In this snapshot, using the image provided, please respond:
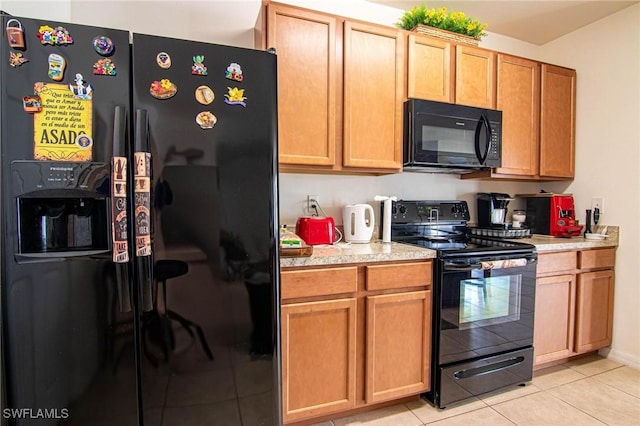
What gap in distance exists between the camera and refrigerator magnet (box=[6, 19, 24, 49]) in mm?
991

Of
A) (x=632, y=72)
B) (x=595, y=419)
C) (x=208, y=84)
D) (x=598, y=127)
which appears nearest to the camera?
(x=208, y=84)

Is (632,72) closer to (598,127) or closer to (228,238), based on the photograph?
(598,127)

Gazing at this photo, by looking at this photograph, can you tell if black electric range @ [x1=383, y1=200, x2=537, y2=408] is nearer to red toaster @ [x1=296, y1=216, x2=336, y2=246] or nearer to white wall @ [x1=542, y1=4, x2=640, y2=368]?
red toaster @ [x1=296, y1=216, x2=336, y2=246]

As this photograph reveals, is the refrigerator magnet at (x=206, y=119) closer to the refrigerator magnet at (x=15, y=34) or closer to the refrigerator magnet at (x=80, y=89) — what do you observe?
the refrigerator magnet at (x=80, y=89)

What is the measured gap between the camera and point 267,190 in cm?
124

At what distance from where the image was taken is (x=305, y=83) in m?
1.75

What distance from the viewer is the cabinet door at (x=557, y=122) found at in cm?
243

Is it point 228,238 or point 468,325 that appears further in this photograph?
point 468,325

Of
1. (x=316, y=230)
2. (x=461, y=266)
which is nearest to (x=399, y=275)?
(x=461, y=266)

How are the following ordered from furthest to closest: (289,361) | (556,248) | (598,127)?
(598,127) < (556,248) < (289,361)

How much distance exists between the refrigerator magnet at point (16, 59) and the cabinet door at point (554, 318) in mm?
2753

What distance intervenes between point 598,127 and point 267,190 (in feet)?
8.94

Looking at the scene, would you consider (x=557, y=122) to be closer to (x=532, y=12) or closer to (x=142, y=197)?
(x=532, y=12)

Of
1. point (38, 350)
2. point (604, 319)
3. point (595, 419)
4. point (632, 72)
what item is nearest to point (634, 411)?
point (595, 419)
